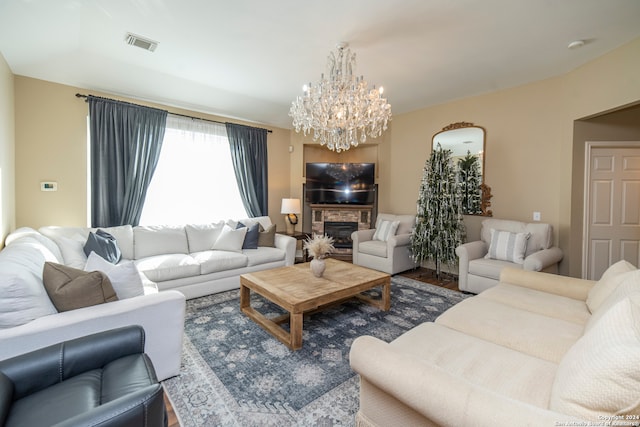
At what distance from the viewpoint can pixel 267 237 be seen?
4.56 m

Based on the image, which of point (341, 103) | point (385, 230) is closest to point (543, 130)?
point (385, 230)

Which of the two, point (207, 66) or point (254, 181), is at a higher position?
point (207, 66)

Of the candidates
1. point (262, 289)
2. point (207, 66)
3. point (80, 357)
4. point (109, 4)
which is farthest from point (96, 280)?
point (207, 66)

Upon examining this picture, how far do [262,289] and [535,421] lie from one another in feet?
7.39

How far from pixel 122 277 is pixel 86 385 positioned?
0.83 m

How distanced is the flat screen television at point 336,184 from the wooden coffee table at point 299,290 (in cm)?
245

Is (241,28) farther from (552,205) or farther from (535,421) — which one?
(552,205)

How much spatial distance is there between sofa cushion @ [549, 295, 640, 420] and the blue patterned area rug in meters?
1.13

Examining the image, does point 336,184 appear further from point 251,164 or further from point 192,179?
point 192,179

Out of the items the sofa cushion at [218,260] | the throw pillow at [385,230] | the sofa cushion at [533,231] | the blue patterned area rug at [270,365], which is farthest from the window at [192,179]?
the sofa cushion at [533,231]

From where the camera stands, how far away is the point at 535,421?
2.84 ft

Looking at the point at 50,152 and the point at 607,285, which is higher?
the point at 50,152

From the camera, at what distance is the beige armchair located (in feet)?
14.9

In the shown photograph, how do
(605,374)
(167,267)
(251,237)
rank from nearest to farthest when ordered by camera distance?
(605,374)
(167,267)
(251,237)
